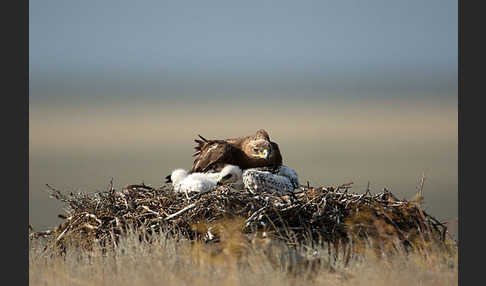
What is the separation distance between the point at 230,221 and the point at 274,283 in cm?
170

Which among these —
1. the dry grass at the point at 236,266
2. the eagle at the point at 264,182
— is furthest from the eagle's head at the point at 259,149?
the dry grass at the point at 236,266

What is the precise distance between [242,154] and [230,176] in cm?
54

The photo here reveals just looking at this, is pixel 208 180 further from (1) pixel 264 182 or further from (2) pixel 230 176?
(1) pixel 264 182

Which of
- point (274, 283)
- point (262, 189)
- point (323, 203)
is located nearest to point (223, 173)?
point (262, 189)

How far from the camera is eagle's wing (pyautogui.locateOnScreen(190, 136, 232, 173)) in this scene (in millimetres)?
9969

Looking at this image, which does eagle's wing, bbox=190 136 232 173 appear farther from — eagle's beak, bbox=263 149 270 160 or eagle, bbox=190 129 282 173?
eagle's beak, bbox=263 149 270 160

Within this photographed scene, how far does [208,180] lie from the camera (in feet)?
31.4

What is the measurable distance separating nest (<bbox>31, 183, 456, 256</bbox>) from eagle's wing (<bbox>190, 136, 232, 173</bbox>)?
0.57 meters

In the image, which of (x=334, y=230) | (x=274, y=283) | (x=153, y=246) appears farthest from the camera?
(x=334, y=230)

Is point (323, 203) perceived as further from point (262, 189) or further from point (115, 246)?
point (115, 246)

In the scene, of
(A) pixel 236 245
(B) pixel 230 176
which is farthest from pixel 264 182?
(A) pixel 236 245

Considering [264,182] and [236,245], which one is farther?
[264,182]

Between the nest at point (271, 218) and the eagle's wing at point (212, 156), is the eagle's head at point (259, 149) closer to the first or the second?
the eagle's wing at point (212, 156)

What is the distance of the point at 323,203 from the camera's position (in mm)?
9117
